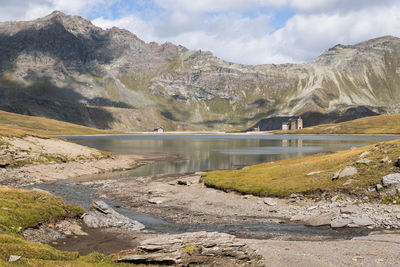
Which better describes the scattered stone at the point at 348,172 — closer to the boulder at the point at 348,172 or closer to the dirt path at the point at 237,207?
the boulder at the point at 348,172

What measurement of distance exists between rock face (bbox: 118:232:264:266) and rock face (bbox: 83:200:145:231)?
1188cm

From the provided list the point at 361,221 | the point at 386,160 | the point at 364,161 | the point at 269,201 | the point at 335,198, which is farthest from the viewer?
the point at 364,161

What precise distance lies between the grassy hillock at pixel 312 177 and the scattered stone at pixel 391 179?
3.65 ft

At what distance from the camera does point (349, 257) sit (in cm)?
2495

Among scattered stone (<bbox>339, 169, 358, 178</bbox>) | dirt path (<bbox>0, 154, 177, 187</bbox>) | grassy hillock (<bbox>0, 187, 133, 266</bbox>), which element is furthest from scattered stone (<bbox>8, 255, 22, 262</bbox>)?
dirt path (<bbox>0, 154, 177, 187</bbox>)

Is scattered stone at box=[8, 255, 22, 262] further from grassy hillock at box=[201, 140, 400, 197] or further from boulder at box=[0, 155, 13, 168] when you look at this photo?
boulder at box=[0, 155, 13, 168]

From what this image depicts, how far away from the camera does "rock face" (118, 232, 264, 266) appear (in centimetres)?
2283

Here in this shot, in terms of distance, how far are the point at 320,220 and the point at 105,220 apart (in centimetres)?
2594

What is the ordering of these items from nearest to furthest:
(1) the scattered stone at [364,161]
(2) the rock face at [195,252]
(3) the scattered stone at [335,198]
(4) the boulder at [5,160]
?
(2) the rock face at [195,252], (3) the scattered stone at [335,198], (1) the scattered stone at [364,161], (4) the boulder at [5,160]

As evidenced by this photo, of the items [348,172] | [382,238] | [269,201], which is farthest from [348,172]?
[382,238]

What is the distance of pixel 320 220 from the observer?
37.3m

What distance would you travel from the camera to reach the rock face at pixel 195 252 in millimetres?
22828

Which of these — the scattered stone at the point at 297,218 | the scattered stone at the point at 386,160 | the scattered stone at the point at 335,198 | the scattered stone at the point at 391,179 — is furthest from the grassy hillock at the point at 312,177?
the scattered stone at the point at 297,218

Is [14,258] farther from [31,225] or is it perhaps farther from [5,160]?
[5,160]
